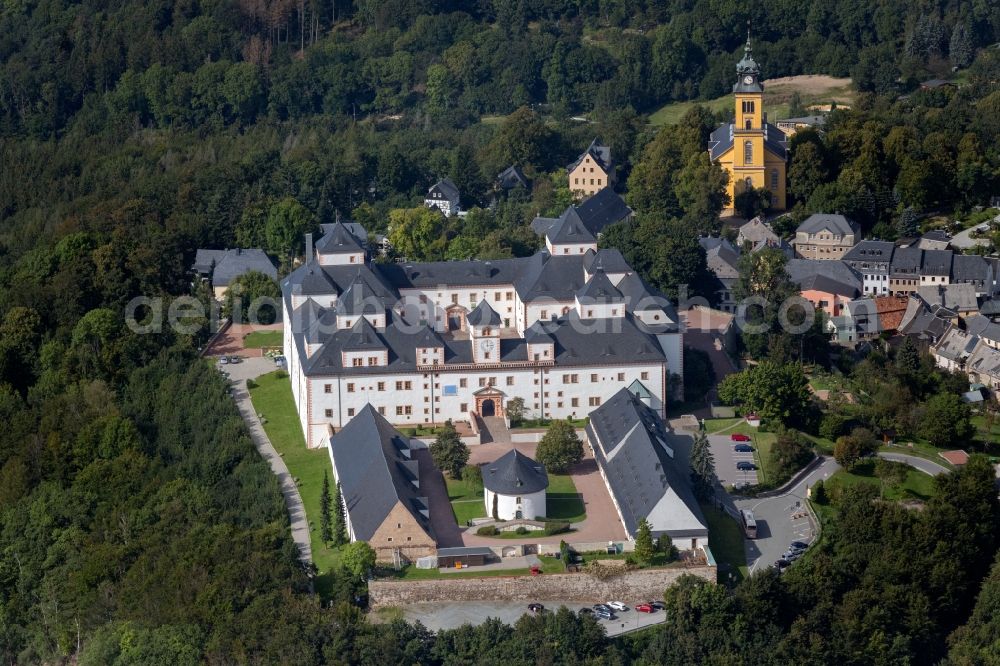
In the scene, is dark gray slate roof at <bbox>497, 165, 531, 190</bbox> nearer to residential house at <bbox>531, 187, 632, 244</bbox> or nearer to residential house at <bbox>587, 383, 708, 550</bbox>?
residential house at <bbox>531, 187, 632, 244</bbox>

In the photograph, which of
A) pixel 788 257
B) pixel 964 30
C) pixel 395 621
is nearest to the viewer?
pixel 395 621

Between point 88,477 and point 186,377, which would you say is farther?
point 186,377

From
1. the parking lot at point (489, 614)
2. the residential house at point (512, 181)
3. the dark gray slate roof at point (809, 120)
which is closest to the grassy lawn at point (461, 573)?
the parking lot at point (489, 614)

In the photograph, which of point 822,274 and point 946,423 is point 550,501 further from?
point 822,274

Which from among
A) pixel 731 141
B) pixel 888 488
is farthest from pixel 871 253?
pixel 888 488

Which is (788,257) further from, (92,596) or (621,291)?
(92,596)

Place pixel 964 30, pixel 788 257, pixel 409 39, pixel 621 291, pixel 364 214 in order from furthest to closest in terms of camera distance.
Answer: pixel 409 39 → pixel 964 30 → pixel 364 214 → pixel 788 257 → pixel 621 291

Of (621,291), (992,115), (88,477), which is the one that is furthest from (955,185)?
(88,477)
